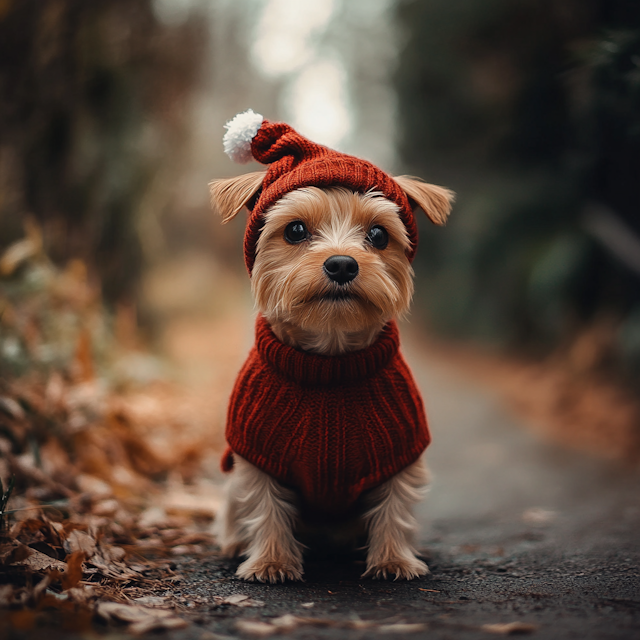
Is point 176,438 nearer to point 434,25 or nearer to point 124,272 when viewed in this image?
point 124,272

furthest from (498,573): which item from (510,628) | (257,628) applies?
(257,628)

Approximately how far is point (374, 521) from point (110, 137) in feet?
20.4

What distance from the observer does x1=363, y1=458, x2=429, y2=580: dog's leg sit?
8.75 ft

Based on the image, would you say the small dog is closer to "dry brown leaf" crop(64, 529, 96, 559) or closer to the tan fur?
the tan fur

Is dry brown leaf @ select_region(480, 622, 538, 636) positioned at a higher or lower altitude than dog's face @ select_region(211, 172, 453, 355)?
lower

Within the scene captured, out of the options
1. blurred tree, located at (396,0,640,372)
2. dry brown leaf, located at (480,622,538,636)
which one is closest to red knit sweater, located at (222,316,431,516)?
dry brown leaf, located at (480,622,538,636)

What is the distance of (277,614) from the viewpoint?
2139mm

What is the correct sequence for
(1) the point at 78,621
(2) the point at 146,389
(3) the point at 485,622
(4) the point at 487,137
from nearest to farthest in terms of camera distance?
1. (1) the point at 78,621
2. (3) the point at 485,622
3. (2) the point at 146,389
4. (4) the point at 487,137

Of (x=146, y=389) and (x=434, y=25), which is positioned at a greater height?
(x=434, y=25)

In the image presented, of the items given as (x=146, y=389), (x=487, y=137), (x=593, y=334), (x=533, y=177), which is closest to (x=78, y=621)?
(x=146, y=389)

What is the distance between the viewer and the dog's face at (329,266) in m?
2.56

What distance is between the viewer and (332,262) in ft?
8.25

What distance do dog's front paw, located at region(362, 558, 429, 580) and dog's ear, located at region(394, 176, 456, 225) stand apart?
156 centimetres

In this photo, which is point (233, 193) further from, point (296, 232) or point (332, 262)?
point (332, 262)
